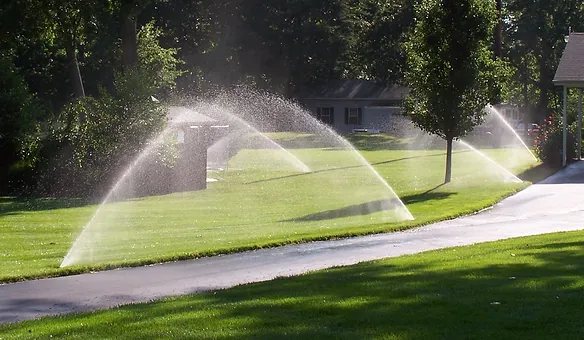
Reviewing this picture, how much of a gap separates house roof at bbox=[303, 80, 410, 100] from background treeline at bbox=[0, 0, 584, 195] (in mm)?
1057

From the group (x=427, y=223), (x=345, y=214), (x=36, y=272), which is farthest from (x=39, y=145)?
(x=36, y=272)

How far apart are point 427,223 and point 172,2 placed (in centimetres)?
5234

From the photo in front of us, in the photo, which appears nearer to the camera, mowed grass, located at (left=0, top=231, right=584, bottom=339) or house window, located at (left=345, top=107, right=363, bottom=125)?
mowed grass, located at (left=0, top=231, right=584, bottom=339)

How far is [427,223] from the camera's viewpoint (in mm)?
20078

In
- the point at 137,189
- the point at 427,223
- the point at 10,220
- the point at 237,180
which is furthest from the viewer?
the point at 237,180

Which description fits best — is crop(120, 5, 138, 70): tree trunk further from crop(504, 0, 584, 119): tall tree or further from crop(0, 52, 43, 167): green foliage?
crop(504, 0, 584, 119): tall tree

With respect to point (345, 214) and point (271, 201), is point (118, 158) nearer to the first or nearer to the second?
point (271, 201)

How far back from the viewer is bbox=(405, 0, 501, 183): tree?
90.8ft

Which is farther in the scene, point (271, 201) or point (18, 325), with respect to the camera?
point (271, 201)

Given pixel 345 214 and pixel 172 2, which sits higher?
pixel 172 2

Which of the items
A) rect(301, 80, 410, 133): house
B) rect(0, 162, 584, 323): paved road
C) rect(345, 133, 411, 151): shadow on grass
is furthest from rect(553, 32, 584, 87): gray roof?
rect(301, 80, 410, 133): house

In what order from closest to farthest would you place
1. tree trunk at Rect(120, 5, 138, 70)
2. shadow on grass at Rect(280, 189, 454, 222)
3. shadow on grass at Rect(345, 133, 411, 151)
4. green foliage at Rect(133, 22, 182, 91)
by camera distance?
shadow on grass at Rect(280, 189, 454, 222), tree trunk at Rect(120, 5, 138, 70), green foliage at Rect(133, 22, 182, 91), shadow on grass at Rect(345, 133, 411, 151)

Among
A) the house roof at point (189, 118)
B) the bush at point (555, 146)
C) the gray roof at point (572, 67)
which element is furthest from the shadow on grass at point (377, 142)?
the house roof at point (189, 118)

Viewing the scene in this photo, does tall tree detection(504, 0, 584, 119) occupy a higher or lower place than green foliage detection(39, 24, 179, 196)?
higher
